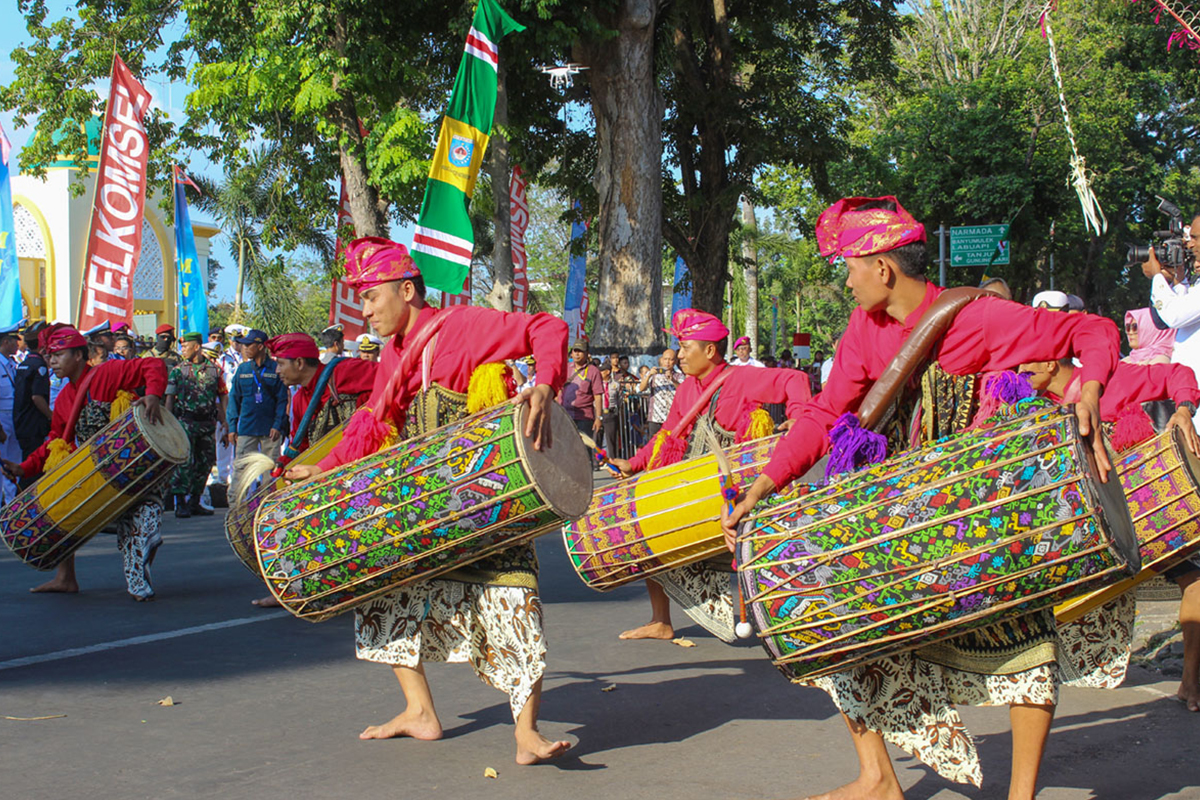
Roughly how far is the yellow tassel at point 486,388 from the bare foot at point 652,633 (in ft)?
8.45

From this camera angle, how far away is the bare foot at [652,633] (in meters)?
6.50

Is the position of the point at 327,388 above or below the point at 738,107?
below

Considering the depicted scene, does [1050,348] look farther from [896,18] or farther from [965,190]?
[965,190]

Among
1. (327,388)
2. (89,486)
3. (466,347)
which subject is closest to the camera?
(466,347)

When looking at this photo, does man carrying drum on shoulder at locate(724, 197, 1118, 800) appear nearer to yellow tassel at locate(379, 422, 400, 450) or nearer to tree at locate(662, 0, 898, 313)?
yellow tassel at locate(379, 422, 400, 450)

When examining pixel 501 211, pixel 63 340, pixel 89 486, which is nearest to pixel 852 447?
pixel 89 486

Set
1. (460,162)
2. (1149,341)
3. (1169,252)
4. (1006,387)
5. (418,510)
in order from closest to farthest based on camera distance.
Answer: (1006,387), (418,510), (1169,252), (1149,341), (460,162)

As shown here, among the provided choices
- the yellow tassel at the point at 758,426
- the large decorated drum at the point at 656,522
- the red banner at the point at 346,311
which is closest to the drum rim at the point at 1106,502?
the large decorated drum at the point at 656,522

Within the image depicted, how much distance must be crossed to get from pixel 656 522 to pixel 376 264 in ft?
5.70

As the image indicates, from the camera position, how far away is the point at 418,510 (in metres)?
3.97

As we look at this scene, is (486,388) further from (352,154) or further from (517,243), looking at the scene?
(517,243)

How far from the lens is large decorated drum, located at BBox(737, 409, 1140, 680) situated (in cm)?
292

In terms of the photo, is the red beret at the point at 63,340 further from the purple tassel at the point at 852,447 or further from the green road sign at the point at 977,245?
the green road sign at the point at 977,245

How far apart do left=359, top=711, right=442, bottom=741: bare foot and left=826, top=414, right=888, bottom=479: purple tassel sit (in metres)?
2.03
